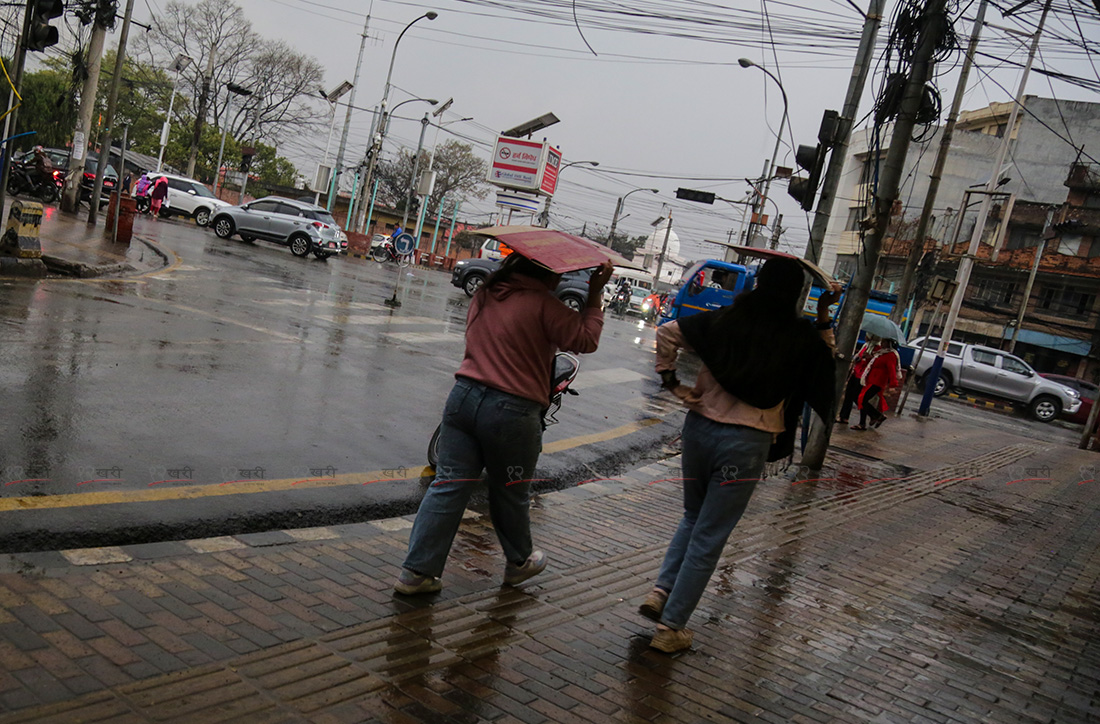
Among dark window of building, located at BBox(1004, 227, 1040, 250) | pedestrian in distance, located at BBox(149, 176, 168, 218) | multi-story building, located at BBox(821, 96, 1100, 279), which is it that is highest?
multi-story building, located at BBox(821, 96, 1100, 279)

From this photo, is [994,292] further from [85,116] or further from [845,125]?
[85,116]

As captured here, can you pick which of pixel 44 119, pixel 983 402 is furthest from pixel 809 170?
pixel 44 119

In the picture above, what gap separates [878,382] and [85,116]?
21162 millimetres

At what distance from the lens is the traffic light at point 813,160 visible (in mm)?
11617

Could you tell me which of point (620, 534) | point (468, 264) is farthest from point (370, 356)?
point (468, 264)

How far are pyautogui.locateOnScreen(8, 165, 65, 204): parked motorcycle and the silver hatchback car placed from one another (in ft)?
15.5

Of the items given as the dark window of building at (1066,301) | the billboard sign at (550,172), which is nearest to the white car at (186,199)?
the billboard sign at (550,172)

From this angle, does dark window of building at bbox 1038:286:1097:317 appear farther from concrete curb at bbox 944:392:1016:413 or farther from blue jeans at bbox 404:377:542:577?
blue jeans at bbox 404:377:542:577

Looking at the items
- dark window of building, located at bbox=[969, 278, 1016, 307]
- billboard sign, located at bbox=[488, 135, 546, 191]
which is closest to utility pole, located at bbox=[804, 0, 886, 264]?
billboard sign, located at bbox=[488, 135, 546, 191]

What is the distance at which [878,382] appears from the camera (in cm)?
1420

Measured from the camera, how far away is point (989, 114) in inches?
2051

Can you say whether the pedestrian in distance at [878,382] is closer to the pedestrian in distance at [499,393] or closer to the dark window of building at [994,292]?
the pedestrian in distance at [499,393]

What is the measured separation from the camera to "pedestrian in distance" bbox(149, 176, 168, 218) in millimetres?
29812

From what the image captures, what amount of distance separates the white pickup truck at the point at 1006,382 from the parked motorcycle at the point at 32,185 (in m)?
26.4
